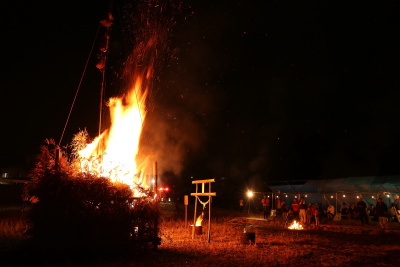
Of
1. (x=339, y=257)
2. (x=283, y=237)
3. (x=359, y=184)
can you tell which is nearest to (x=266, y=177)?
(x=359, y=184)

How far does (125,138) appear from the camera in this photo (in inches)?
551

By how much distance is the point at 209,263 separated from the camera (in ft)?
31.8

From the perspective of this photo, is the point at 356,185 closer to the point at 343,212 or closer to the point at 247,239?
the point at 343,212

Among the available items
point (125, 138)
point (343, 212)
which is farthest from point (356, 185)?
point (125, 138)

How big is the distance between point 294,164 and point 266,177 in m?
5.37

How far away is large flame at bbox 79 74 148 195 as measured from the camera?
12.0 metres

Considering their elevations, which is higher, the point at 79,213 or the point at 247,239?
the point at 79,213

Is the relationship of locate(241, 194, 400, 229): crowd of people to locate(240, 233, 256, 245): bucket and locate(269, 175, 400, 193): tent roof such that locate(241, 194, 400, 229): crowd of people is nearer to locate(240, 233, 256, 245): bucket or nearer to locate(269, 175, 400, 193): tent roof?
locate(269, 175, 400, 193): tent roof

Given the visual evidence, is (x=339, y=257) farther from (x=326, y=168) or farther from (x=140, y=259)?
(x=326, y=168)

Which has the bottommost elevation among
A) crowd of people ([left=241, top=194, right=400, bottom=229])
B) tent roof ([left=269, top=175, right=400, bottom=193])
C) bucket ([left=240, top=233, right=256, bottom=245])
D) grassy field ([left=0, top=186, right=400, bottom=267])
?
grassy field ([left=0, top=186, right=400, bottom=267])

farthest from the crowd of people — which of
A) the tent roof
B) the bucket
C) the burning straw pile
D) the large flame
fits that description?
the burning straw pile

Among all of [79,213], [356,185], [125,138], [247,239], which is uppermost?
[125,138]

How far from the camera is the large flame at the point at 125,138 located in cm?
1199

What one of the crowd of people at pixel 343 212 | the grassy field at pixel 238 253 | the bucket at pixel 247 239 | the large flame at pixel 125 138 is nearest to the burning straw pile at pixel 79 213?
the grassy field at pixel 238 253
